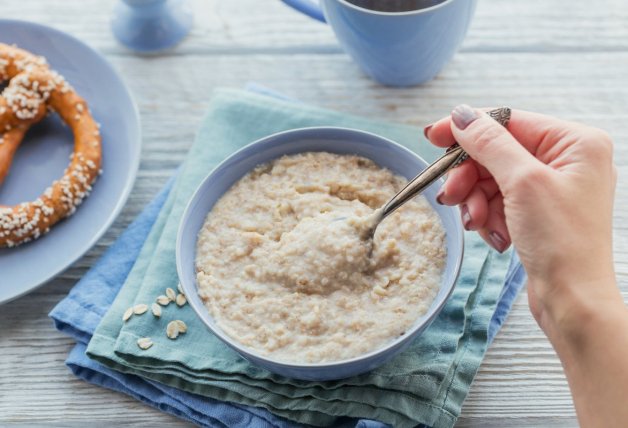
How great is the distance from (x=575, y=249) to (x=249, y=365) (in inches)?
28.7

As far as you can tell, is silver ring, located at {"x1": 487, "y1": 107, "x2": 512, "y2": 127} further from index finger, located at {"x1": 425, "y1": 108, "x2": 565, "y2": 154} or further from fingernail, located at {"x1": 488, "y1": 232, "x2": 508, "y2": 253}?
fingernail, located at {"x1": 488, "y1": 232, "x2": 508, "y2": 253}

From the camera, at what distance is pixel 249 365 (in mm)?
1627

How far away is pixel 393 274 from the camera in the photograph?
60.9 inches

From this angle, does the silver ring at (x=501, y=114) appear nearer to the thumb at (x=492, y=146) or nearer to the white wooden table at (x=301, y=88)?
the thumb at (x=492, y=146)

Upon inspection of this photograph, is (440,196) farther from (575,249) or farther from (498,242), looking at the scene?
(575,249)

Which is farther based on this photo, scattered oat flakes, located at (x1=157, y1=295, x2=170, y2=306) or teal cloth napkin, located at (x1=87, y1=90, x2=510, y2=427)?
scattered oat flakes, located at (x1=157, y1=295, x2=170, y2=306)

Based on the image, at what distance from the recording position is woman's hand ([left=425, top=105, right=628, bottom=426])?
4.19 ft

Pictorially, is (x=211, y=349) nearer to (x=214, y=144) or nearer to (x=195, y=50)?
(x=214, y=144)

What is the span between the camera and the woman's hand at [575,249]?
128 centimetres

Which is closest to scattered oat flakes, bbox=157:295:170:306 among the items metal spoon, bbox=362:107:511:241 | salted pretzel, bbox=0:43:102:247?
salted pretzel, bbox=0:43:102:247

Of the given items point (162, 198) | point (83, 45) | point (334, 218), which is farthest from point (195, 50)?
point (334, 218)

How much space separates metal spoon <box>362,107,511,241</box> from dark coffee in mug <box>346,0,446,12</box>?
1.65 ft

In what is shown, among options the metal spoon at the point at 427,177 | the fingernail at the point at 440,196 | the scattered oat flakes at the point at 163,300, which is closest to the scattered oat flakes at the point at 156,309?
the scattered oat flakes at the point at 163,300

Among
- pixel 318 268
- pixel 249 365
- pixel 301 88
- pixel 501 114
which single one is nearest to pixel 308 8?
pixel 301 88
